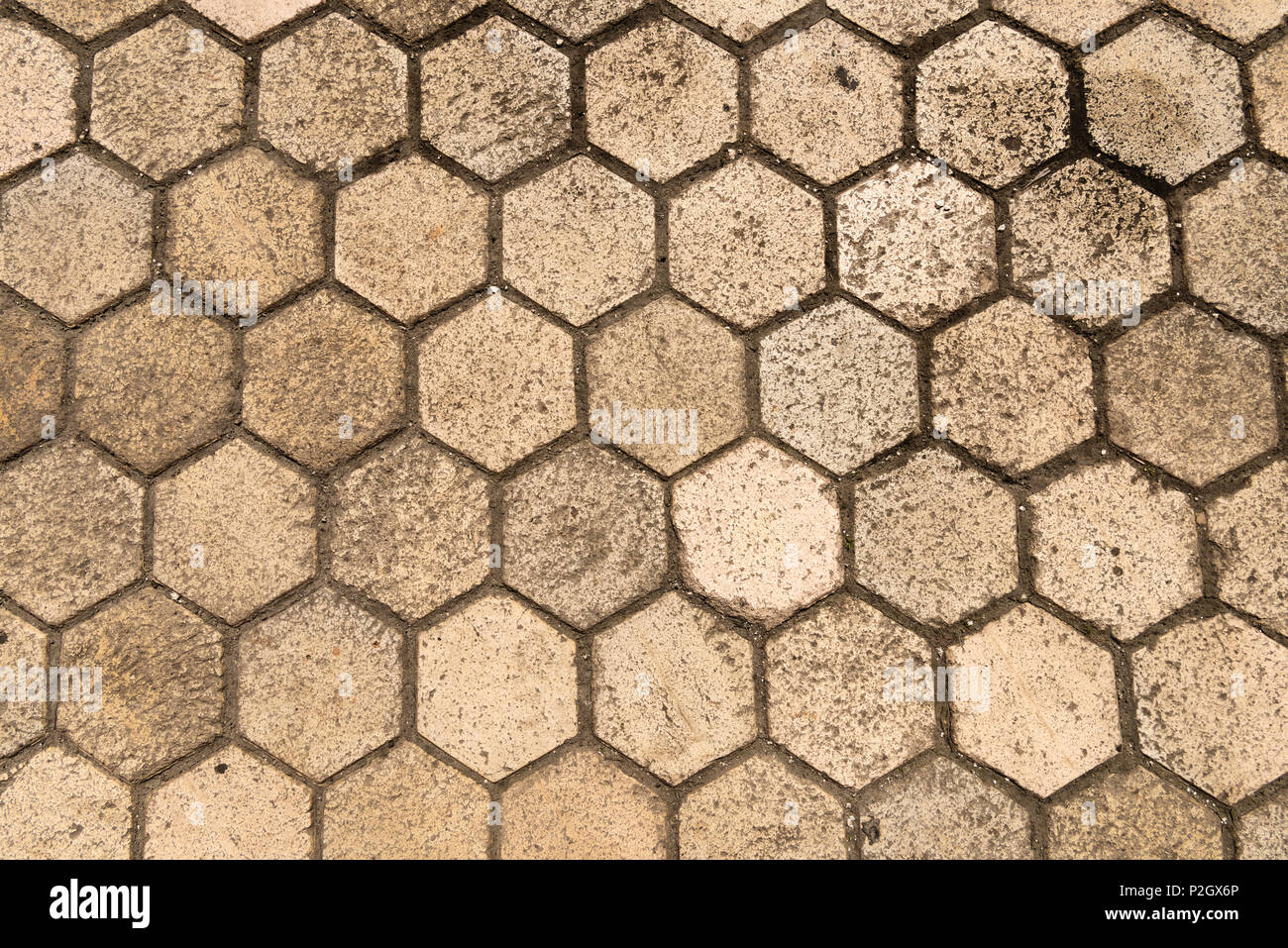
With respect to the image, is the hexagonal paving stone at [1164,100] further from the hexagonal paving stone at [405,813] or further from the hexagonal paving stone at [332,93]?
the hexagonal paving stone at [405,813]

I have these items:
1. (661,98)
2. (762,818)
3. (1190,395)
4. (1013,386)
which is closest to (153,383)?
(661,98)

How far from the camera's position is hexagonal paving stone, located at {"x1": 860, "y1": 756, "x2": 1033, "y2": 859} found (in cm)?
175

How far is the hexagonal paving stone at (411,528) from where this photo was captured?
1.82m

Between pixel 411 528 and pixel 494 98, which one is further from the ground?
pixel 494 98

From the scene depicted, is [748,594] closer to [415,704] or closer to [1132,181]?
[415,704]

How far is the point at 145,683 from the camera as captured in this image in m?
1.81

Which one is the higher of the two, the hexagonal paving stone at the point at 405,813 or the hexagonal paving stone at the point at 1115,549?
the hexagonal paving stone at the point at 1115,549

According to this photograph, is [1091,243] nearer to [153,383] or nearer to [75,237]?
[153,383]

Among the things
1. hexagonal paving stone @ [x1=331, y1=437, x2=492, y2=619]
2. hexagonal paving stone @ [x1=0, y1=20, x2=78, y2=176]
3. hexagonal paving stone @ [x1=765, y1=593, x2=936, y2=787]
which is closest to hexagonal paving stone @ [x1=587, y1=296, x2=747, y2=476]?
hexagonal paving stone @ [x1=331, y1=437, x2=492, y2=619]

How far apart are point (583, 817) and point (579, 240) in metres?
1.19

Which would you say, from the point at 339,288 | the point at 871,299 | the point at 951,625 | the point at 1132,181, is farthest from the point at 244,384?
the point at 1132,181

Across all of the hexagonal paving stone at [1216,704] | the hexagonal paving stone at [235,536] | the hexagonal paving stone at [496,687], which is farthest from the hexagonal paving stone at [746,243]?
the hexagonal paving stone at [1216,704]

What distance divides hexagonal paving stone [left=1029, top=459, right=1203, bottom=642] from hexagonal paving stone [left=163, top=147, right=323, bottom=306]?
1.63m

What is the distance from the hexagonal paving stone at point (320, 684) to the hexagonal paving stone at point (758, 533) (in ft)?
2.13
